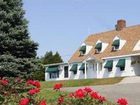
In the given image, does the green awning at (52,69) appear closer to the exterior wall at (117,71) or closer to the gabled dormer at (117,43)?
the exterior wall at (117,71)

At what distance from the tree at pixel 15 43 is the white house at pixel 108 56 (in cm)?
2437

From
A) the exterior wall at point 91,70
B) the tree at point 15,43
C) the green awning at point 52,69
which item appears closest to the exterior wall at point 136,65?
the exterior wall at point 91,70

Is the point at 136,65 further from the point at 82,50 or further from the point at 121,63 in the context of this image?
the point at 82,50

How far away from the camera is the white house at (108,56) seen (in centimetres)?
4894

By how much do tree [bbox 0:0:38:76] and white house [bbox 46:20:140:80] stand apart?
2437 cm

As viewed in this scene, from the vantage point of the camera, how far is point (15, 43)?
24.2 metres

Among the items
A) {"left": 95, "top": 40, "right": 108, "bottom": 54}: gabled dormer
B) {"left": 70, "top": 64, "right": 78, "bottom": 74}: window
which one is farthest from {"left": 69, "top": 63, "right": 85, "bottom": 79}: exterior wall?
{"left": 95, "top": 40, "right": 108, "bottom": 54}: gabled dormer

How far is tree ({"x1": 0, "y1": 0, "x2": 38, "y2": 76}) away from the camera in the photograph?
2378cm

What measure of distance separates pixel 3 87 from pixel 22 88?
27.8 feet

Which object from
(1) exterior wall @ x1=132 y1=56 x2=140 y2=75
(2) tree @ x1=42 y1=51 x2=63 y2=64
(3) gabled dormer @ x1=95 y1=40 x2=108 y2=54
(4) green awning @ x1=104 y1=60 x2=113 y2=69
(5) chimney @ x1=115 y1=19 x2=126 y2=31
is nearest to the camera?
(1) exterior wall @ x1=132 y1=56 x2=140 y2=75

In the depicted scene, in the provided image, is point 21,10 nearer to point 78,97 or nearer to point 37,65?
point 37,65

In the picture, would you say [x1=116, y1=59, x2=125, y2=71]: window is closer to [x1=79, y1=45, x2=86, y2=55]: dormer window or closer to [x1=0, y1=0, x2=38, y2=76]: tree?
[x1=79, y1=45, x2=86, y2=55]: dormer window

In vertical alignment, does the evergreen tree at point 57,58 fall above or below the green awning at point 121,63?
above

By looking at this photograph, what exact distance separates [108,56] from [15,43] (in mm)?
28700
